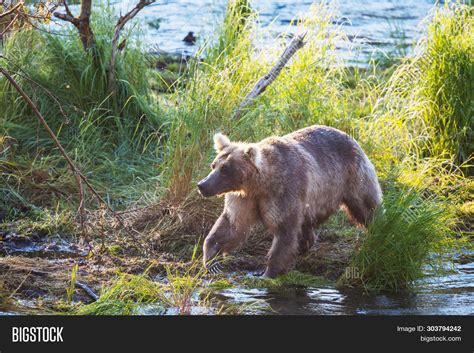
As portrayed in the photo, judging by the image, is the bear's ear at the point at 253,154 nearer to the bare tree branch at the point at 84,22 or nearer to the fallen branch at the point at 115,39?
the fallen branch at the point at 115,39

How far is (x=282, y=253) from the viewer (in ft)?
20.0

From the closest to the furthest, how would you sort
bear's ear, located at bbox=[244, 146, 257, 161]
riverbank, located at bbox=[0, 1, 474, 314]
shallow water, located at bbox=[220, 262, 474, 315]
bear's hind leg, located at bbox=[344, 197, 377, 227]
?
shallow water, located at bbox=[220, 262, 474, 315] → riverbank, located at bbox=[0, 1, 474, 314] → bear's ear, located at bbox=[244, 146, 257, 161] → bear's hind leg, located at bbox=[344, 197, 377, 227]

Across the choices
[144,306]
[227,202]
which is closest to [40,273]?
[144,306]

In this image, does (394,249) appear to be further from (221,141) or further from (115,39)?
(115,39)

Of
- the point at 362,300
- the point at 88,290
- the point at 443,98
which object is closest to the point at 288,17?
the point at 443,98

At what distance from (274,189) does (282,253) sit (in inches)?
17.4

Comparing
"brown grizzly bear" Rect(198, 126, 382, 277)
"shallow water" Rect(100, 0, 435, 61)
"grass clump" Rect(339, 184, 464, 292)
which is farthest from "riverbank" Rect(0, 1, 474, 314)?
"shallow water" Rect(100, 0, 435, 61)

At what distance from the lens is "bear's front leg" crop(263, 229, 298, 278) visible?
19.9ft

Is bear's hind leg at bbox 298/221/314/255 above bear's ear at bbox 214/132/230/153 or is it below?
below

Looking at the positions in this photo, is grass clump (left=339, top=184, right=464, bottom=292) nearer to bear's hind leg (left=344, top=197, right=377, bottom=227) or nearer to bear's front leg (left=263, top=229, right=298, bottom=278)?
bear's front leg (left=263, top=229, right=298, bottom=278)

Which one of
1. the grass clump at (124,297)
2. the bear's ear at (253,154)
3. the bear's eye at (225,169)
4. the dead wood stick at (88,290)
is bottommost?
the dead wood stick at (88,290)

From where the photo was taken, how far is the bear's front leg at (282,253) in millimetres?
6078

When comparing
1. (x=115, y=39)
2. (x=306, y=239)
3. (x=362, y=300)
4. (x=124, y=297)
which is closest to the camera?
(x=124, y=297)

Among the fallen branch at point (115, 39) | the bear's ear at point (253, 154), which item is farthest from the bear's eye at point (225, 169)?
the fallen branch at point (115, 39)
